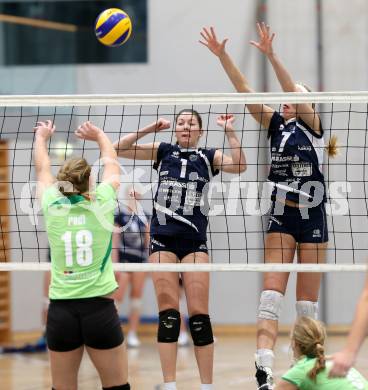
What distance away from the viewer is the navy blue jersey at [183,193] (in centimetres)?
699

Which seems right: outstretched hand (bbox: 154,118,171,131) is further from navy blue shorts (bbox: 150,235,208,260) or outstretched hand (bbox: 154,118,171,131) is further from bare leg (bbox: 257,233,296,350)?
bare leg (bbox: 257,233,296,350)

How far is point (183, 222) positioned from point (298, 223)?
33.0 inches

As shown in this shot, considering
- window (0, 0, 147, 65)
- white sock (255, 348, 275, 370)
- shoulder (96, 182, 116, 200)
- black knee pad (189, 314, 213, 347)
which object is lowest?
white sock (255, 348, 275, 370)

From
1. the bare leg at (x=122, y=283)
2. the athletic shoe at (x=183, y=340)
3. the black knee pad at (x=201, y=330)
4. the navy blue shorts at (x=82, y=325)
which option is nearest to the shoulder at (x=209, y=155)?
the black knee pad at (x=201, y=330)

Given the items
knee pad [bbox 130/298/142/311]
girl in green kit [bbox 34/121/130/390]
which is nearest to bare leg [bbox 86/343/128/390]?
girl in green kit [bbox 34/121/130/390]

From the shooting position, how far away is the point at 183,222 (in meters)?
6.98

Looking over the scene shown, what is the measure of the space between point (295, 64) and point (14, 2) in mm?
3870

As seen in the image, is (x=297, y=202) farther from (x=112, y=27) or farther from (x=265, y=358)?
(x=112, y=27)

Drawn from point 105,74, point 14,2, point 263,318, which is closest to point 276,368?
point 263,318

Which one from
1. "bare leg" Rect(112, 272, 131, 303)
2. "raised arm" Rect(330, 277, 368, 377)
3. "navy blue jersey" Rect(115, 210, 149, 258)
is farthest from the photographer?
"bare leg" Rect(112, 272, 131, 303)

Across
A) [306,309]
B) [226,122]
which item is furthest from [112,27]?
[306,309]

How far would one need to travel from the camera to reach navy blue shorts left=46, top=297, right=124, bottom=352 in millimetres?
5539

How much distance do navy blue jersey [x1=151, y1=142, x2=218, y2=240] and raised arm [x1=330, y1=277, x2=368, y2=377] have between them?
2591 millimetres

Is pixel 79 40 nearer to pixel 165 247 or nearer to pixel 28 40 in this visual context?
pixel 28 40
